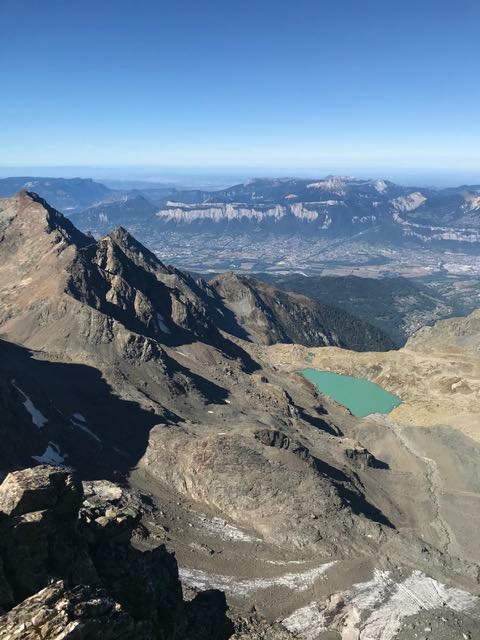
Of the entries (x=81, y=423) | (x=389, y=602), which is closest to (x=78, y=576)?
(x=389, y=602)

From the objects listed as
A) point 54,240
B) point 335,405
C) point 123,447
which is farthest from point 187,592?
point 54,240

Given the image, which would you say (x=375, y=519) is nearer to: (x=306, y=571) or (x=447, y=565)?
(x=447, y=565)

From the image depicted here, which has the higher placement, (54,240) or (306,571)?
(54,240)

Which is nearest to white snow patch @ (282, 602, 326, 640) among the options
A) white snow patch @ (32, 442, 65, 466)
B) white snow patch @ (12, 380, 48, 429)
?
white snow patch @ (32, 442, 65, 466)

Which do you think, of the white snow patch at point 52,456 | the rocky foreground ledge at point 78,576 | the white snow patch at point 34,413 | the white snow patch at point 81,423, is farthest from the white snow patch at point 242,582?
the white snow patch at point 34,413

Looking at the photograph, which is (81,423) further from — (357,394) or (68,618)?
(357,394)

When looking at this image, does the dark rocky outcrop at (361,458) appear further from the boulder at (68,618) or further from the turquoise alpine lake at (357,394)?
the boulder at (68,618)
